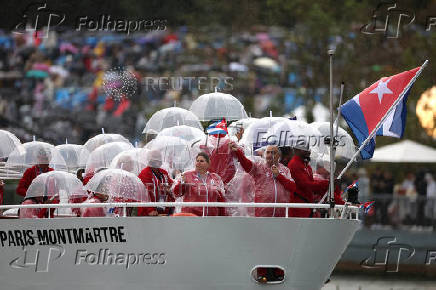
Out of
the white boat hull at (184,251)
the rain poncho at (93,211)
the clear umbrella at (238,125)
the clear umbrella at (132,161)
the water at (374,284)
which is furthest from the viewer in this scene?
the water at (374,284)

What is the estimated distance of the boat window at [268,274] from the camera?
15.5 meters

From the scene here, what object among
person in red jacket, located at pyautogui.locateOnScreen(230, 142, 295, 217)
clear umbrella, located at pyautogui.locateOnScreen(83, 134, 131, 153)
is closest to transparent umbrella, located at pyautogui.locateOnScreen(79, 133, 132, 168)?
clear umbrella, located at pyautogui.locateOnScreen(83, 134, 131, 153)

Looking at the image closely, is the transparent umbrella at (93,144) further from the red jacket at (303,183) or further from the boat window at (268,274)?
the boat window at (268,274)

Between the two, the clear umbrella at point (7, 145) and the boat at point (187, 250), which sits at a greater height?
the clear umbrella at point (7, 145)

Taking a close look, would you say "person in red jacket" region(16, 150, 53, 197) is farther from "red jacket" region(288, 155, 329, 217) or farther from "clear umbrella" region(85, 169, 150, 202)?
"red jacket" region(288, 155, 329, 217)

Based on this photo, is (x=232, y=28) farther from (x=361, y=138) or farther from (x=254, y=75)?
(x=361, y=138)

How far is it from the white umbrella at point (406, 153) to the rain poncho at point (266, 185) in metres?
15.0

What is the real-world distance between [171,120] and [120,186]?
11.1 feet

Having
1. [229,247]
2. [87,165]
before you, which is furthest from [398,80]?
[87,165]

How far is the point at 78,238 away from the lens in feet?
51.9

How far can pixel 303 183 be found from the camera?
52.0 feet

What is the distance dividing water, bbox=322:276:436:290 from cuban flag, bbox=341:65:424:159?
8.84 metres

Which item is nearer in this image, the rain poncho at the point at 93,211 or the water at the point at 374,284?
the rain poncho at the point at 93,211

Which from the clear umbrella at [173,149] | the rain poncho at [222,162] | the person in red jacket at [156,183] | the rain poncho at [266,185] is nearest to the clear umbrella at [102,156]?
the clear umbrella at [173,149]
